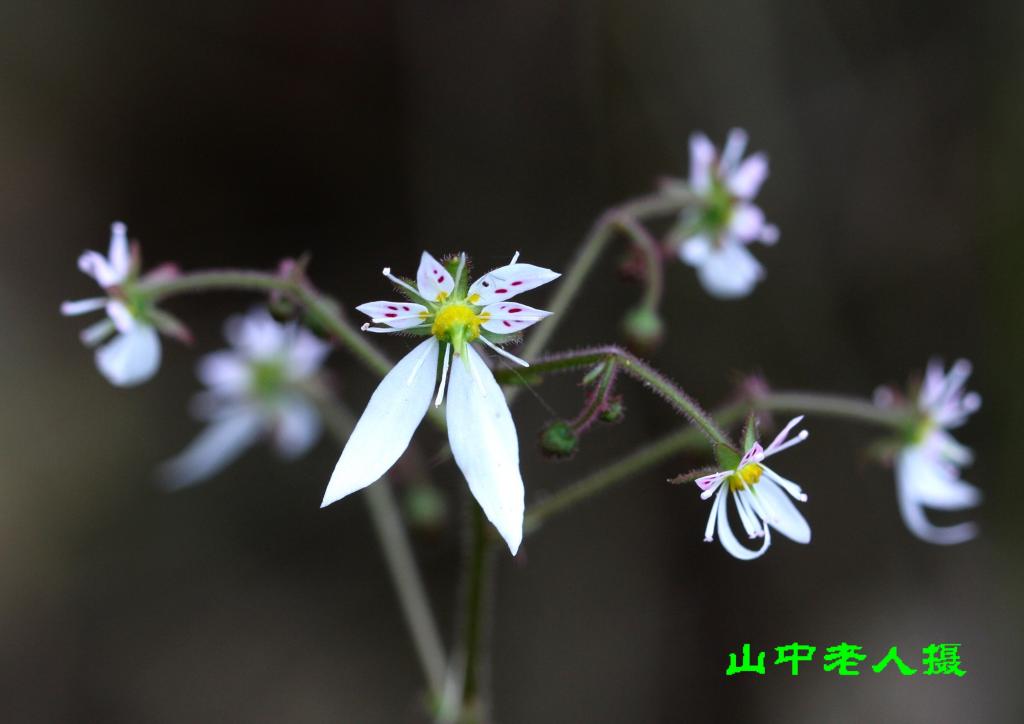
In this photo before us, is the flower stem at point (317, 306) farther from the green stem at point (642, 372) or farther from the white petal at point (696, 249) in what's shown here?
the white petal at point (696, 249)

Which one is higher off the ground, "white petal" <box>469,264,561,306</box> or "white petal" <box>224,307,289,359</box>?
"white petal" <box>224,307,289,359</box>

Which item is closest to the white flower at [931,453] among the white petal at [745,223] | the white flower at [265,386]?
the white petal at [745,223]

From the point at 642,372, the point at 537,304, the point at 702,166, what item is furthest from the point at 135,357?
the point at 537,304

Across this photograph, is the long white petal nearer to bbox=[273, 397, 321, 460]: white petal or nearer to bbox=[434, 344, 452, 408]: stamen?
bbox=[434, 344, 452, 408]: stamen

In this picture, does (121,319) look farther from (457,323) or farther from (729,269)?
(729,269)

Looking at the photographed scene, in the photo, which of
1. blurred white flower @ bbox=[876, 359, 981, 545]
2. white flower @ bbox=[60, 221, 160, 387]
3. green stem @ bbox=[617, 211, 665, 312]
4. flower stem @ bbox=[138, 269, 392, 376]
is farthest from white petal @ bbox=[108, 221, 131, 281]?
blurred white flower @ bbox=[876, 359, 981, 545]
